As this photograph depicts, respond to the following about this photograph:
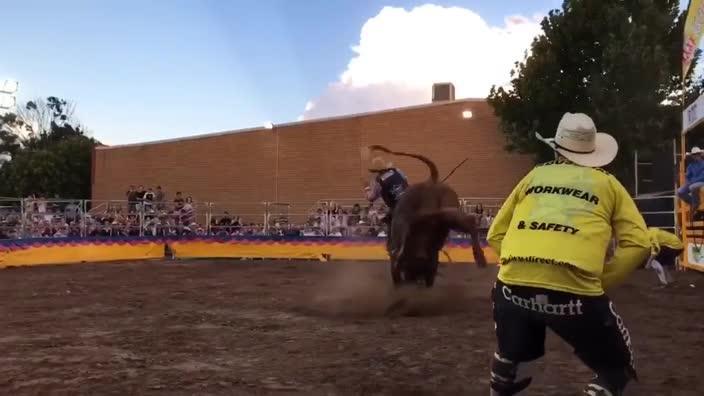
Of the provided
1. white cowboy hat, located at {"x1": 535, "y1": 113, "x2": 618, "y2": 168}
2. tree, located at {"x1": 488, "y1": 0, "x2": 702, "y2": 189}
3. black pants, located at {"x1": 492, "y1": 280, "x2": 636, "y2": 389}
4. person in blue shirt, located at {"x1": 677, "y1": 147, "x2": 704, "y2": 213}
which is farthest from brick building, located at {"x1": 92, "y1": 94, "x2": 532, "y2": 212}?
black pants, located at {"x1": 492, "y1": 280, "x2": 636, "y2": 389}

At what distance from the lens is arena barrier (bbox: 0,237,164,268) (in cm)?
1655

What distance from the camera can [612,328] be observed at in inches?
117

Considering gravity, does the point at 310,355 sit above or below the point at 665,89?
below

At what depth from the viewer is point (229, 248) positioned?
2020 centimetres

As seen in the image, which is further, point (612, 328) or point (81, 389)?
point (81, 389)

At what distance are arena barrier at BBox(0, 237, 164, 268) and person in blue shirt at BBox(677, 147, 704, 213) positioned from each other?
14.1 m

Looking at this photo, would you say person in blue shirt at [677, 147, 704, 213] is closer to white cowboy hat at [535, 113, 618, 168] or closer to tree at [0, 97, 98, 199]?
white cowboy hat at [535, 113, 618, 168]

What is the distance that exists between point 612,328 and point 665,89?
18.3m

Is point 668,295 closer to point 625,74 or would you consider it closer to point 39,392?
point 39,392

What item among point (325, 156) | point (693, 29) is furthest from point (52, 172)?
point (693, 29)

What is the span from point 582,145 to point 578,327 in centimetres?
88

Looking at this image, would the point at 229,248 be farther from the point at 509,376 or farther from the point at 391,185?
the point at 509,376

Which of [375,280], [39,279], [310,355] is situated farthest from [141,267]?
[310,355]

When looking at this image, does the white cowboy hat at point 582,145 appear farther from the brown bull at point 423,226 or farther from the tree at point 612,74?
the tree at point 612,74
